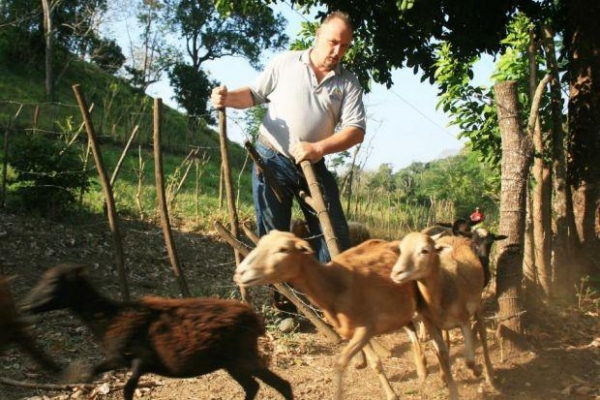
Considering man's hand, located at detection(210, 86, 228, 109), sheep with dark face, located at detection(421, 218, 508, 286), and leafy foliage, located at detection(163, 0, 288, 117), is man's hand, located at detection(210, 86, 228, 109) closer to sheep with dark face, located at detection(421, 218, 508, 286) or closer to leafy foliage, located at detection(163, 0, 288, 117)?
sheep with dark face, located at detection(421, 218, 508, 286)

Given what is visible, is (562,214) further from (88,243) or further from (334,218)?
(88,243)

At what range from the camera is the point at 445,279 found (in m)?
5.30

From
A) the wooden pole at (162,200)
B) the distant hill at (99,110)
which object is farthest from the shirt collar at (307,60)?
the distant hill at (99,110)

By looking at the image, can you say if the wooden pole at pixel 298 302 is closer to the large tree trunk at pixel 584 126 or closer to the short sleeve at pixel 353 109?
the short sleeve at pixel 353 109

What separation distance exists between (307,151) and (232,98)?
0.95 m

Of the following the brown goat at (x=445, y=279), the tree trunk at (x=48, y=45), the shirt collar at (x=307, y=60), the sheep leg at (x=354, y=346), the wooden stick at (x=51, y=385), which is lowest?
the wooden stick at (x=51, y=385)

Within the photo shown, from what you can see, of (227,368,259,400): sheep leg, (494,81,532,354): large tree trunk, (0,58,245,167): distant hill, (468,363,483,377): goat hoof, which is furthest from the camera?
(0,58,245,167): distant hill

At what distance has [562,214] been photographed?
319 inches

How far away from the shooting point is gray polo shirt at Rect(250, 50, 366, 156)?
5285 millimetres

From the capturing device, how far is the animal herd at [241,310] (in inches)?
148

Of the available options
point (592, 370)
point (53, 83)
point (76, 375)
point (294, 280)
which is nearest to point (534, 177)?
point (592, 370)

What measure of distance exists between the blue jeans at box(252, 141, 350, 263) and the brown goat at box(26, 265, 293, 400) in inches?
71.8

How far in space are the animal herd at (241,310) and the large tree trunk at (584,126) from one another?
3.80 metres

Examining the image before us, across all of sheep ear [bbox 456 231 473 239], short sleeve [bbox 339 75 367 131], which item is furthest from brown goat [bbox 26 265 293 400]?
sheep ear [bbox 456 231 473 239]
